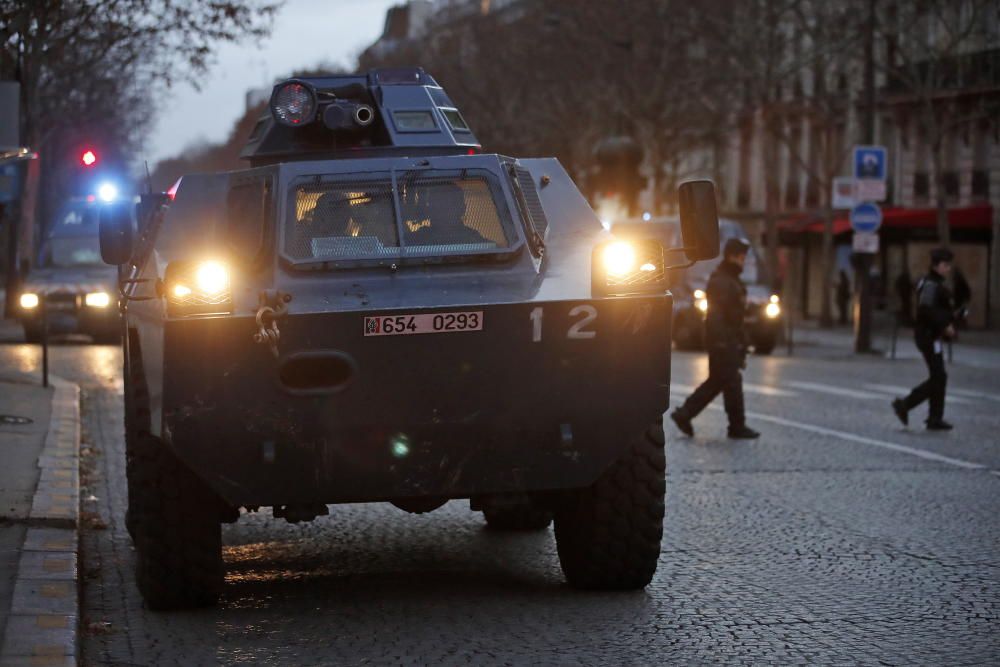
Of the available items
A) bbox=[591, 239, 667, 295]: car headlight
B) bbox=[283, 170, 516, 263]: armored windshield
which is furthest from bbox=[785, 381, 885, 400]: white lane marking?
bbox=[591, 239, 667, 295]: car headlight

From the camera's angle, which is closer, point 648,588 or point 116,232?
point 648,588

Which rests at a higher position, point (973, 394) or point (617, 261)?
point (617, 261)

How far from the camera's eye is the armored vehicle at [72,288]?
33094 mm

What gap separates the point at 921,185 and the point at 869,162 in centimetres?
2428

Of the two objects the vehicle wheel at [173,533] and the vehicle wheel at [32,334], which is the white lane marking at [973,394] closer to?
the vehicle wheel at [32,334]

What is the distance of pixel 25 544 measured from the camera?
31.5ft

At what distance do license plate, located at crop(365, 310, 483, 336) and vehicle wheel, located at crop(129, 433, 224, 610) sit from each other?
107cm

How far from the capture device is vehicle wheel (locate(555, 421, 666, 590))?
28.2 ft

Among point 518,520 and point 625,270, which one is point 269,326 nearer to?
point 625,270

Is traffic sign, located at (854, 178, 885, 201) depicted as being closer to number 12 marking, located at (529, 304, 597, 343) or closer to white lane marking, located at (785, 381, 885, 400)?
white lane marking, located at (785, 381, 885, 400)

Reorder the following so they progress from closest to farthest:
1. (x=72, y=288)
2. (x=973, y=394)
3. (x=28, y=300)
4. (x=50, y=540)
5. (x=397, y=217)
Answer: (x=397, y=217) → (x=50, y=540) → (x=973, y=394) → (x=28, y=300) → (x=72, y=288)

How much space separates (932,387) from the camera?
18344 mm

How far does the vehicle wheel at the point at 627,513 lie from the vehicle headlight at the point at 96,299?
25.8 metres

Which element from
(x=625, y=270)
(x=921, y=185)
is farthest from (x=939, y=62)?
(x=625, y=270)
